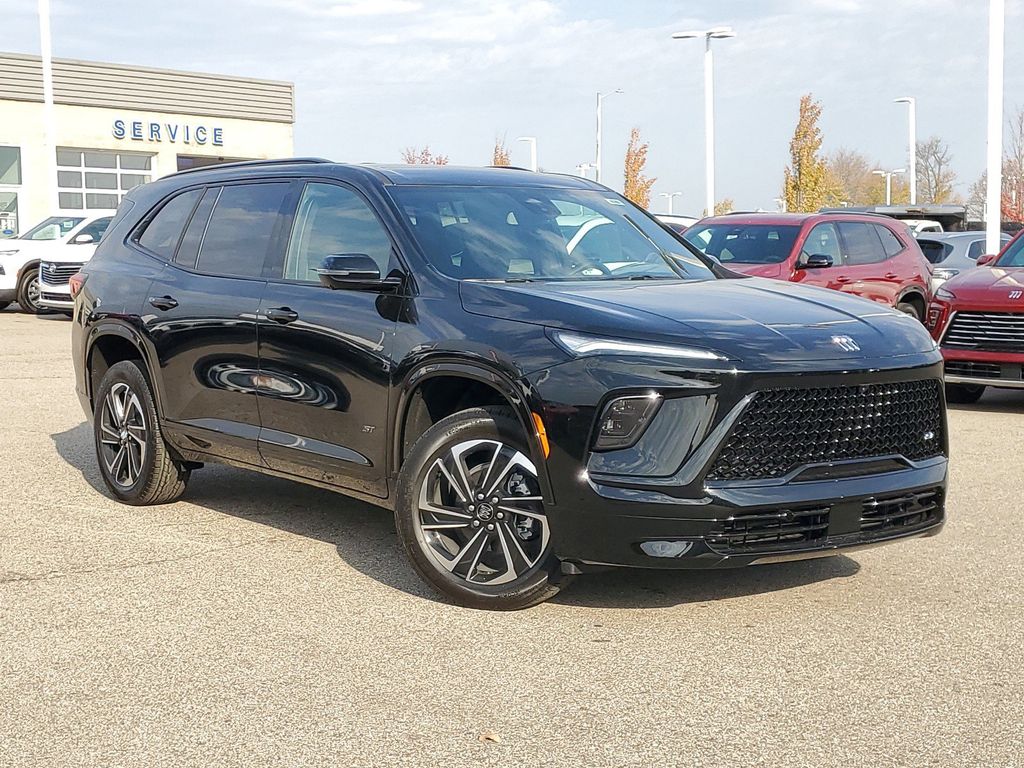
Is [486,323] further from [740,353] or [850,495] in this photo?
[850,495]

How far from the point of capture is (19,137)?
44375 millimetres

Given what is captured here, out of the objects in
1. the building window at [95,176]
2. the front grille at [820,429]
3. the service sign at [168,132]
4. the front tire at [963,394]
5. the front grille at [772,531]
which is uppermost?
the service sign at [168,132]

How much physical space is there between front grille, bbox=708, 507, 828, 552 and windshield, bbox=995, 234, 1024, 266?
8591 millimetres

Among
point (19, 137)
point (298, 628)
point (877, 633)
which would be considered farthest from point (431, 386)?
point (19, 137)

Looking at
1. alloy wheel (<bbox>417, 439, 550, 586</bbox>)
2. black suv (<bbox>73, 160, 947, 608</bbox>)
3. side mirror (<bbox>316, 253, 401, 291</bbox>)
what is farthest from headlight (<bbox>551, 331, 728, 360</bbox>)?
side mirror (<bbox>316, 253, 401, 291</bbox>)

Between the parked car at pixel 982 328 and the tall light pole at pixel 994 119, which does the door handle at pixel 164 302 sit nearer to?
the parked car at pixel 982 328

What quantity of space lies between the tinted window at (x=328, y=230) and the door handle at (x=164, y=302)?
90 centimetres

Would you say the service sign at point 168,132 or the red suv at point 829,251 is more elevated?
the service sign at point 168,132

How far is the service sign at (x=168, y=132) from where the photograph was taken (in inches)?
1849

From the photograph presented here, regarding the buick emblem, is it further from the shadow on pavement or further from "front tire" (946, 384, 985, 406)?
"front tire" (946, 384, 985, 406)

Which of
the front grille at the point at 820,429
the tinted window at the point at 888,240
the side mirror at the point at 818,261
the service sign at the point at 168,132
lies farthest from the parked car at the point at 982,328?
the service sign at the point at 168,132

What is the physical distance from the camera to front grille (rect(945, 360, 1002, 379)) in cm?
1170

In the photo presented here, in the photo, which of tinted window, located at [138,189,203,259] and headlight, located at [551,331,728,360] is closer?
headlight, located at [551,331,728,360]

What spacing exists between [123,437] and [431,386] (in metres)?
2.63
